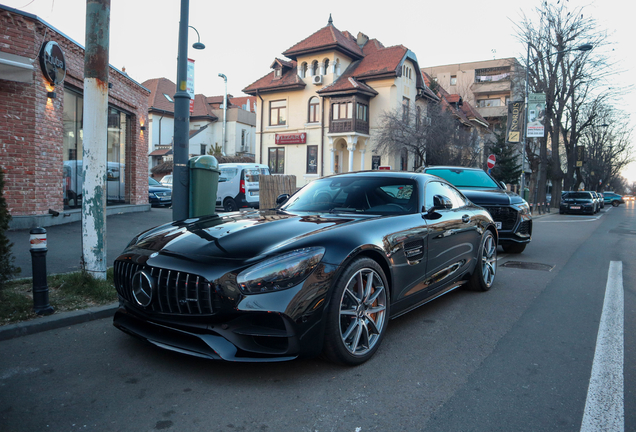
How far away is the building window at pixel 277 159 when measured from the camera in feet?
129

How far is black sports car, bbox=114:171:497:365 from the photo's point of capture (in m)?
2.88

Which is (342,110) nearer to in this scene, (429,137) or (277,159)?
(277,159)

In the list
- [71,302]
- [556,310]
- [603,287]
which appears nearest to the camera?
[71,302]

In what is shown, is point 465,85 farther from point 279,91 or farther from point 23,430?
point 23,430

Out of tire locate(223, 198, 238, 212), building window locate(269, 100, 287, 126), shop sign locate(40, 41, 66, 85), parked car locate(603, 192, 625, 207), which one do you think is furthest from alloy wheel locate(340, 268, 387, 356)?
parked car locate(603, 192, 625, 207)

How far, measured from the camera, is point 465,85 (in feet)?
224

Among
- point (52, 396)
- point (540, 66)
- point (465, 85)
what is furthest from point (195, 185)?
point (465, 85)

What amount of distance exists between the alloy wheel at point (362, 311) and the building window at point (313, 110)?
34.6m

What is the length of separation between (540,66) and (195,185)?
3198 cm

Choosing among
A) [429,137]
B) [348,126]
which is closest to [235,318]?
[429,137]

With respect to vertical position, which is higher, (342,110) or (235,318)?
(342,110)

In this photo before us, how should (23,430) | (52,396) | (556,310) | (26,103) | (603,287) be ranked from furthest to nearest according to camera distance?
(26,103)
(603,287)
(556,310)
(52,396)
(23,430)

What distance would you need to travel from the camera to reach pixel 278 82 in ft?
127

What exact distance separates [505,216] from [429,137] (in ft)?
77.1
